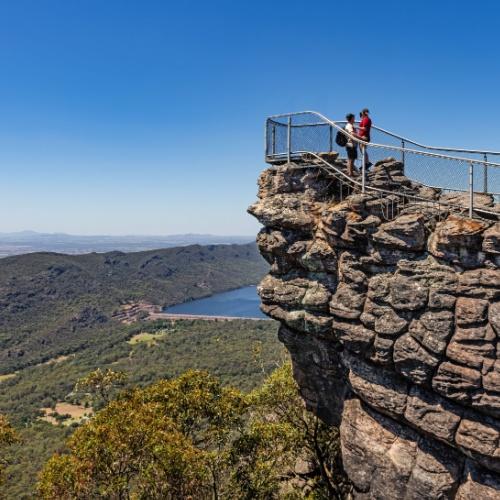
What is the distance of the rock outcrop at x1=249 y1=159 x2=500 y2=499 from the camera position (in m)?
10.5

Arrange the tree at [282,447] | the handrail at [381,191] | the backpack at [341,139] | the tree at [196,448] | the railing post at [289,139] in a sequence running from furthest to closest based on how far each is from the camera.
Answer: the tree at [282,447] → the railing post at [289,139] → the backpack at [341,139] → the tree at [196,448] → the handrail at [381,191]

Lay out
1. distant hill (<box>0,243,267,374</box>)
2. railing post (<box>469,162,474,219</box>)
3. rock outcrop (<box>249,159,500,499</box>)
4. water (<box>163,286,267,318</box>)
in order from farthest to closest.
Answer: water (<box>163,286,267,318</box>)
distant hill (<box>0,243,267,374</box>)
railing post (<box>469,162,474,219</box>)
rock outcrop (<box>249,159,500,499</box>)

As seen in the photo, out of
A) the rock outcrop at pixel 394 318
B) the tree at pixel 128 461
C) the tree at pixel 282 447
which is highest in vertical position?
the rock outcrop at pixel 394 318

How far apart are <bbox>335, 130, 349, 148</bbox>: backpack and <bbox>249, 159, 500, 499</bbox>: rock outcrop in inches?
49.1

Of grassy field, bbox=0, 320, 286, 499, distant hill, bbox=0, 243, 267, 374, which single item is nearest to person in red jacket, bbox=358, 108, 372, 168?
grassy field, bbox=0, 320, 286, 499

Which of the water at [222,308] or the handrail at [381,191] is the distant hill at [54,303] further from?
the handrail at [381,191]

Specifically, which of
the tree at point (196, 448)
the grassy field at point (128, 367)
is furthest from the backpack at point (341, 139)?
the grassy field at point (128, 367)

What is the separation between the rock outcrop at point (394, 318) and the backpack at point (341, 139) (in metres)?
1.25

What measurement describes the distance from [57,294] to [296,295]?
553 ft

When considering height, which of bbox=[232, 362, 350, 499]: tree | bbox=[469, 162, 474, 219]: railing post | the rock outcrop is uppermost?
bbox=[469, 162, 474, 219]: railing post

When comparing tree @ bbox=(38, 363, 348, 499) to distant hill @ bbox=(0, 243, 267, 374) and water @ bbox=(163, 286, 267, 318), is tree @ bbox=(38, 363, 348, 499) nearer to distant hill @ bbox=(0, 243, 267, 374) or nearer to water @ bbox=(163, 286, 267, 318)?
distant hill @ bbox=(0, 243, 267, 374)

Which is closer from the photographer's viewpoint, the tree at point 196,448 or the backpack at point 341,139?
the tree at point 196,448

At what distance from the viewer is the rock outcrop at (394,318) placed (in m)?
10.5

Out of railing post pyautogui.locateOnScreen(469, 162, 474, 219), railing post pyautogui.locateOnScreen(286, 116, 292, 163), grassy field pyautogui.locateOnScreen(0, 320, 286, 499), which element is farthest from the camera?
grassy field pyautogui.locateOnScreen(0, 320, 286, 499)
